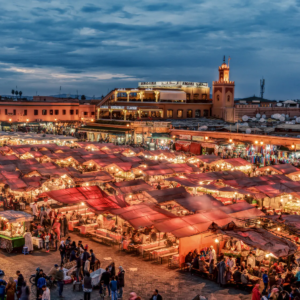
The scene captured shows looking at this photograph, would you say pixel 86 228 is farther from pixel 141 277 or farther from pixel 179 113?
pixel 179 113

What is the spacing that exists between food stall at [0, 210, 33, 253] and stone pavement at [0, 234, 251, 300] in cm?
Answer: 31

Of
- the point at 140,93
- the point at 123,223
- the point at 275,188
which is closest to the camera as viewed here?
the point at 123,223

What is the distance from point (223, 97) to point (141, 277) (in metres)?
56.4

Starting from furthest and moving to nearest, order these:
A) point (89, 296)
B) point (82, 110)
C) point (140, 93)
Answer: point (82, 110)
point (140, 93)
point (89, 296)

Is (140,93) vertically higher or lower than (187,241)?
higher

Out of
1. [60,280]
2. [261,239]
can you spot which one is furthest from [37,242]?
[261,239]

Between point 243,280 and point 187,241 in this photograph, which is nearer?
point 243,280

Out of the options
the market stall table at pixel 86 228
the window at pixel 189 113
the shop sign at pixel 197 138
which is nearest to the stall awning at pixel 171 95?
the window at pixel 189 113

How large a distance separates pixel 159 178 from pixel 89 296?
1550 cm

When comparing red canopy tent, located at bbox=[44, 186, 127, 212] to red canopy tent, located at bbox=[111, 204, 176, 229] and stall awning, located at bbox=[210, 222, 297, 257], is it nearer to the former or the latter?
red canopy tent, located at bbox=[111, 204, 176, 229]

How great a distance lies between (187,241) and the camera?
544 inches

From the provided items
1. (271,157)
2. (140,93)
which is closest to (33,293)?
(271,157)

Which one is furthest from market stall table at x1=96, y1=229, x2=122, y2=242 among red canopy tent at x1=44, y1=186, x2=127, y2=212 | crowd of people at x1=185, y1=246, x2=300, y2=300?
crowd of people at x1=185, y1=246, x2=300, y2=300

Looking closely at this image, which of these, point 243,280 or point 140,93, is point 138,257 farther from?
point 140,93
